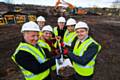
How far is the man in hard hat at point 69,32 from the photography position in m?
7.89

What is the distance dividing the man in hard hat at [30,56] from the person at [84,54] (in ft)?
1.99

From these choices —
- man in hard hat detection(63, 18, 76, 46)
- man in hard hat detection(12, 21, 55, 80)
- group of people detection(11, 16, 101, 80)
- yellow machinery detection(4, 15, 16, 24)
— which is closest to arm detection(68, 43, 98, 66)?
group of people detection(11, 16, 101, 80)

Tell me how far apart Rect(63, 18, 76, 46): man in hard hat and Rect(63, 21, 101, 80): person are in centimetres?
301

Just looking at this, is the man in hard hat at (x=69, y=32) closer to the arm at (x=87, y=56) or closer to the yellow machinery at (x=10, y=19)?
the arm at (x=87, y=56)

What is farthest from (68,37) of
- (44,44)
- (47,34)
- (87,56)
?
(87,56)

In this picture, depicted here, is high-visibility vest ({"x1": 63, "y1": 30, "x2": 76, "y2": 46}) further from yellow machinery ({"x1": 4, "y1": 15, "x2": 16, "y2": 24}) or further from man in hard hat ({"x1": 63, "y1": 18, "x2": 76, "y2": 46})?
yellow machinery ({"x1": 4, "y1": 15, "x2": 16, "y2": 24})

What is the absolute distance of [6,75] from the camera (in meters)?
9.91

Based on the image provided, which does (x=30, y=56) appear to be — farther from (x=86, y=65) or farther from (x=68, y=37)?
(x=68, y=37)

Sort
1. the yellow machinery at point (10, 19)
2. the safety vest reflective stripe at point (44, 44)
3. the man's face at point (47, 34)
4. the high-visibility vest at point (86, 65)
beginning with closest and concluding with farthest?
the high-visibility vest at point (86, 65) → the safety vest reflective stripe at point (44, 44) → the man's face at point (47, 34) → the yellow machinery at point (10, 19)

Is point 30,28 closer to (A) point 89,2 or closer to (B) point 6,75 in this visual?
(B) point 6,75

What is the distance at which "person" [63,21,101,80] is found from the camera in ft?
14.7

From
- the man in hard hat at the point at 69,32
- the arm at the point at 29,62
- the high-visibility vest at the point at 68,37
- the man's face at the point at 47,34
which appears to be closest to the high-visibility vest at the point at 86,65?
the arm at the point at 29,62

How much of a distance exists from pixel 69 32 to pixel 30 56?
423 cm

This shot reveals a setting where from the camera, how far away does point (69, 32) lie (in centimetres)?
812
